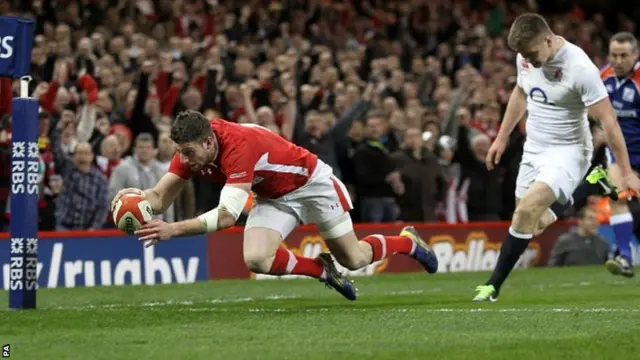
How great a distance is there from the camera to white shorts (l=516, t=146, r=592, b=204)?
12891 mm

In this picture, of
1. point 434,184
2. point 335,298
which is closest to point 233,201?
point 335,298

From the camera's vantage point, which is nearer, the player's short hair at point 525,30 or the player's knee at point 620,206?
the player's short hair at point 525,30

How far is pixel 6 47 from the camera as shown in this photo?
38.8 ft

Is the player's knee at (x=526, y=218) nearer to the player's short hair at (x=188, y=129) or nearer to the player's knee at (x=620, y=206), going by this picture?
the player's knee at (x=620, y=206)

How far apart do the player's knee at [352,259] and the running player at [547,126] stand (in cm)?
120

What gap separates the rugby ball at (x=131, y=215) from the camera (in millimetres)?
10672

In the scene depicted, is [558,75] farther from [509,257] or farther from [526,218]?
[509,257]

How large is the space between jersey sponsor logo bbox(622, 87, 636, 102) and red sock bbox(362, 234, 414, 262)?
376 cm

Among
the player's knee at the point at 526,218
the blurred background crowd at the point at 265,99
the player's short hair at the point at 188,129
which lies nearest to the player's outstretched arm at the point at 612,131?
the player's knee at the point at 526,218

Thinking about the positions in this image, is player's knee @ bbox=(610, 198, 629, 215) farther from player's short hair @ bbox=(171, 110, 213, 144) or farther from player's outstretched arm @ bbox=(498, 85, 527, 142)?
player's short hair @ bbox=(171, 110, 213, 144)

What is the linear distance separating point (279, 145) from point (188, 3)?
13.6 metres

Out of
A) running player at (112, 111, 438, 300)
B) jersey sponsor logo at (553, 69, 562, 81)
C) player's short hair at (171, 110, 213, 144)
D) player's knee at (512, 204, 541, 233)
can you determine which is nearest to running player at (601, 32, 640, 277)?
jersey sponsor logo at (553, 69, 562, 81)

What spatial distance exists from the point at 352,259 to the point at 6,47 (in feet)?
11.3

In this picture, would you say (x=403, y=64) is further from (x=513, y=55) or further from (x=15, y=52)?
(x=15, y=52)
